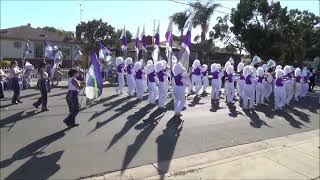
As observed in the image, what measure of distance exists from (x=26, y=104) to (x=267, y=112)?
877 cm

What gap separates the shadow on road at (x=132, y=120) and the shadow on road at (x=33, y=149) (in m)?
1.29

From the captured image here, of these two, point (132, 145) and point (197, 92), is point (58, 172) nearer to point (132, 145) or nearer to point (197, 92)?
point (132, 145)

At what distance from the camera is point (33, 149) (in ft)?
26.0

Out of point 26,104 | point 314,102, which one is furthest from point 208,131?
point 314,102

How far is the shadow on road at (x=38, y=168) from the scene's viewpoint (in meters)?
6.53

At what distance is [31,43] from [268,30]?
2118 cm

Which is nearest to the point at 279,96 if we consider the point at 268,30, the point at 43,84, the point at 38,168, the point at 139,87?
the point at 139,87

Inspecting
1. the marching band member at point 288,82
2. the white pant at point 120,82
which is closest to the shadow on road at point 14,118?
the white pant at point 120,82

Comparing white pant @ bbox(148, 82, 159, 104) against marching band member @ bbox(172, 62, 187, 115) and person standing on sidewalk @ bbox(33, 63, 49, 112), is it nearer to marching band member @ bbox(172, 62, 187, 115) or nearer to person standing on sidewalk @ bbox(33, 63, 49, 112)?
marching band member @ bbox(172, 62, 187, 115)

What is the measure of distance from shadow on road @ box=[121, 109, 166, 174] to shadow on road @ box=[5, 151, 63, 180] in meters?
1.28

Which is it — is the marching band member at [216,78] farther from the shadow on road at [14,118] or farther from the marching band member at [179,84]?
the shadow on road at [14,118]

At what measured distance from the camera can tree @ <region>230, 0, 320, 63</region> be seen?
3472cm

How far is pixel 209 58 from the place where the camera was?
139 feet

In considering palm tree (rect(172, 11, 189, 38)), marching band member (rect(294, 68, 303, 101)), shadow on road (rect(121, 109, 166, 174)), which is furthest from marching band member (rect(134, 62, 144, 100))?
palm tree (rect(172, 11, 189, 38))
